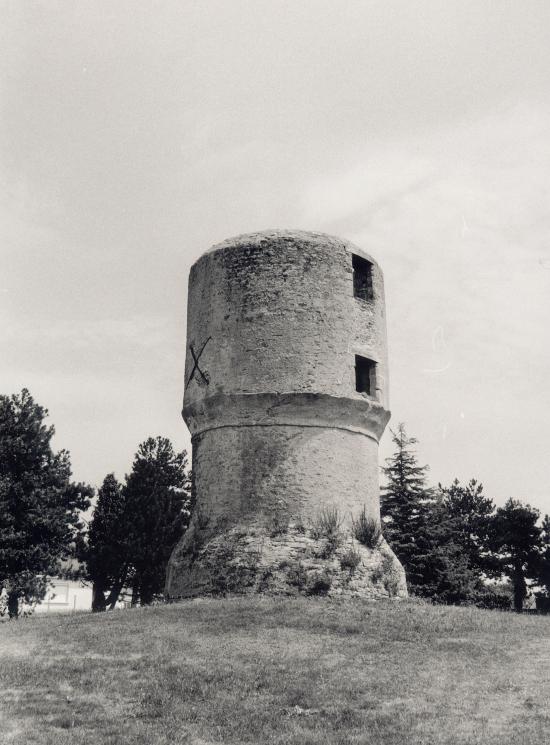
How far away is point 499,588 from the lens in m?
39.2

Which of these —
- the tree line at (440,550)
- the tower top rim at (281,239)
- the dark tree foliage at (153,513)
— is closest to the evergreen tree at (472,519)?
the tree line at (440,550)

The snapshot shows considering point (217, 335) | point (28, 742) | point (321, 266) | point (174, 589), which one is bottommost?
point (28, 742)

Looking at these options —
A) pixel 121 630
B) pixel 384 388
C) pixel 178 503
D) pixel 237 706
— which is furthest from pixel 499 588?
pixel 237 706

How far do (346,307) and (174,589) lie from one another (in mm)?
6234

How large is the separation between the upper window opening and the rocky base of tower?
4.95m

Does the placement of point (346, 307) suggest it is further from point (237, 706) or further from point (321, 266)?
point (237, 706)

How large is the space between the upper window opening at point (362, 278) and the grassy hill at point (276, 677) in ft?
21.0

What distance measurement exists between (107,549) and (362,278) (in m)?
15.9

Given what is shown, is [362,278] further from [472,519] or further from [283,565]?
[472,519]

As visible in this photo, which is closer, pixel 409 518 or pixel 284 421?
pixel 284 421

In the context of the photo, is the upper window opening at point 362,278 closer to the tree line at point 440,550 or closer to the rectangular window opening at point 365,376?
the rectangular window opening at point 365,376

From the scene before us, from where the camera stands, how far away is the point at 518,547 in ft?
118

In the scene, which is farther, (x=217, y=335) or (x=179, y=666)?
(x=217, y=335)

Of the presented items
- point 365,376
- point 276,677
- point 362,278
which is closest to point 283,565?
point 365,376
